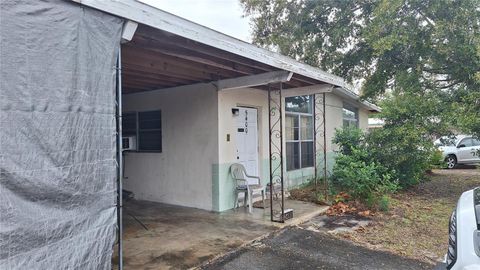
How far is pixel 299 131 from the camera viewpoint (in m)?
9.08

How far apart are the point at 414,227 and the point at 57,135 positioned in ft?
17.8

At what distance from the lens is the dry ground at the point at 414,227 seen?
180 inches

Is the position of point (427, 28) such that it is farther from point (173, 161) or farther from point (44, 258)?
point (44, 258)

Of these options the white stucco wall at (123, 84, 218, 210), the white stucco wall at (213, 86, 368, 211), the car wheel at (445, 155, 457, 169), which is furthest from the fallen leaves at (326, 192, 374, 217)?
the car wheel at (445, 155, 457, 169)

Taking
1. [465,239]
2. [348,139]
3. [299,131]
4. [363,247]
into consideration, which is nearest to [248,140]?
[299,131]

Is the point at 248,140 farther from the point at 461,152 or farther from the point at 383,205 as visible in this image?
the point at 461,152

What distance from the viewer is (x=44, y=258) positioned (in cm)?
235

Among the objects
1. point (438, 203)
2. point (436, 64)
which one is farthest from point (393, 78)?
point (438, 203)

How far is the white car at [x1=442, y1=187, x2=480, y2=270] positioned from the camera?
204cm

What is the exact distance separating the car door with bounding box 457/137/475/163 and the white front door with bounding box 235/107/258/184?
11.1 metres

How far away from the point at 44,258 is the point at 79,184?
55 centimetres

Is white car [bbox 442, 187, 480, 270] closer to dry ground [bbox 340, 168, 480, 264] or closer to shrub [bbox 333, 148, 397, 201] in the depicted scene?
dry ground [bbox 340, 168, 480, 264]

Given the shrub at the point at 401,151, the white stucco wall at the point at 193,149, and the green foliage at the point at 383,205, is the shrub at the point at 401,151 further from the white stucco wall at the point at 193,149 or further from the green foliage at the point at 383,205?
the white stucco wall at the point at 193,149

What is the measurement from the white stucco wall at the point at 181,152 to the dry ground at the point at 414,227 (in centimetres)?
290
